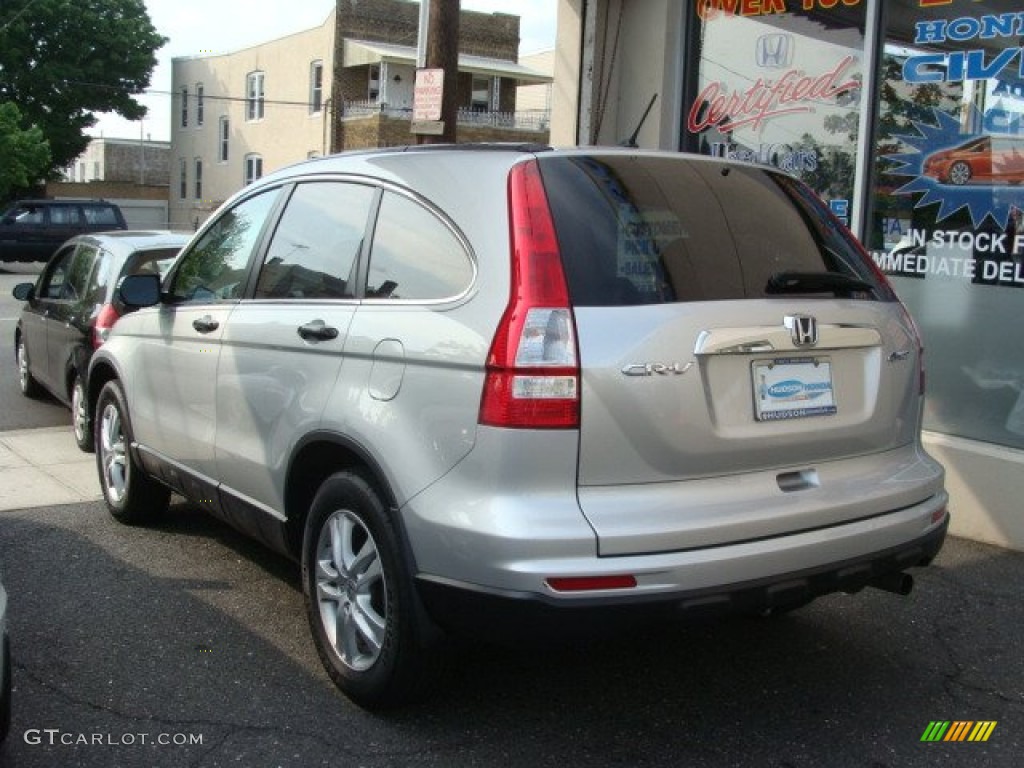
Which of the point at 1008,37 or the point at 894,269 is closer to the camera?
the point at 1008,37

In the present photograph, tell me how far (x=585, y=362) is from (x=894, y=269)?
14.1ft

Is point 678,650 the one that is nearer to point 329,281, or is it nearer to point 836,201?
point 329,281

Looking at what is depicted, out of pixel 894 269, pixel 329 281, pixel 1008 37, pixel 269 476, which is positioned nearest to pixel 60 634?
pixel 269 476

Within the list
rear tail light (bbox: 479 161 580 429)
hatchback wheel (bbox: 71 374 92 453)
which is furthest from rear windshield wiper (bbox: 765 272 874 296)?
hatchback wheel (bbox: 71 374 92 453)

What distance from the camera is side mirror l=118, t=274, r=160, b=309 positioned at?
5023 millimetres

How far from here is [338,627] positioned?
3.72m

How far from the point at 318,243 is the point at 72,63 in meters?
49.5

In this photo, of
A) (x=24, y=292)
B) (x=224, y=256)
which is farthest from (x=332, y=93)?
(x=224, y=256)

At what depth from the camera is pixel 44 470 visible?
23.1 ft

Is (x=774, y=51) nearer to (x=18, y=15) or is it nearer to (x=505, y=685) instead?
(x=505, y=685)

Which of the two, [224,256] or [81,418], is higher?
[224,256]

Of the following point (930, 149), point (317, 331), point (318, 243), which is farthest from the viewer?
point (930, 149)

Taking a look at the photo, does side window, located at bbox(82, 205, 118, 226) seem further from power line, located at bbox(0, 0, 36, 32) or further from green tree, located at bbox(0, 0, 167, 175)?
green tree, located at bbox(0, 0, 167, 175)

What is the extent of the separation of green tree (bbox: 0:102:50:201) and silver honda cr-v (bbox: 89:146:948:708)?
36.6 meters
